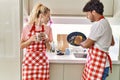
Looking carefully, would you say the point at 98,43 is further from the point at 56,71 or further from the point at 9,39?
the point at 9,39

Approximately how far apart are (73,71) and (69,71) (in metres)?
0.04

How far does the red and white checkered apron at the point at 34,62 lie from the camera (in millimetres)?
1999

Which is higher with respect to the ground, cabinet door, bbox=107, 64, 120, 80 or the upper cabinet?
the upper cabinet

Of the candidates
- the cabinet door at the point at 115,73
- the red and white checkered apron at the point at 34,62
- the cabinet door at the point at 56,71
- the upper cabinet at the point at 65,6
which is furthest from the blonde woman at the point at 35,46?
the cabinet door at the point at 115,73

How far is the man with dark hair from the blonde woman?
354 mm

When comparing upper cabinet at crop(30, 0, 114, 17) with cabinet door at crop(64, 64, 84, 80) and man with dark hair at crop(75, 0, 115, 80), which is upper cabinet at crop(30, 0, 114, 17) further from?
cabinet door at crop(64, 64, 84, 80)

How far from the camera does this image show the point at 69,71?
213cm

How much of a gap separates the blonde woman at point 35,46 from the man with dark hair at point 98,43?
35cm

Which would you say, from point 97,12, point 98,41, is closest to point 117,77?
point 98,41

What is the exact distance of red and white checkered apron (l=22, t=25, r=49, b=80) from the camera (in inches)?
78.7

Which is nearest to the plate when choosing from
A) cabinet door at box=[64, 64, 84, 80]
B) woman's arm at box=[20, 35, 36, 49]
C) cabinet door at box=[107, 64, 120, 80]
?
cabinet door at box=[64, 64, 84, 80]

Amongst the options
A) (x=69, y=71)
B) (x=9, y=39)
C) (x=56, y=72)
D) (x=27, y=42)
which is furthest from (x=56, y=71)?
(x=9, y=39)

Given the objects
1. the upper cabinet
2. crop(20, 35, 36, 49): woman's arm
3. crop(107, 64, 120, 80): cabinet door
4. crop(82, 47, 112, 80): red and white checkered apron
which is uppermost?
the upper cabinet

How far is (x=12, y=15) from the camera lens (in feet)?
6.56
